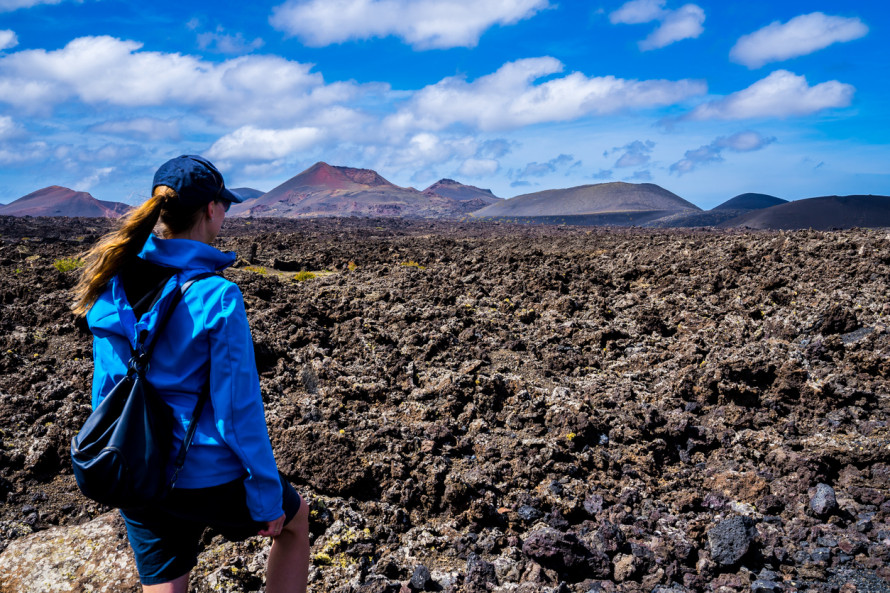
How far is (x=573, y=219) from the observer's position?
68375mm

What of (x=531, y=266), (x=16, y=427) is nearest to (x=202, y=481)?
Result: (x=16, y=427)

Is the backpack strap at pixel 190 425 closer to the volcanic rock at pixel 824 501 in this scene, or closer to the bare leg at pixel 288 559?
the bare leg at pixel 288 559

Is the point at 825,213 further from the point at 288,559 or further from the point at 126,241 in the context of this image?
the point at 126,241

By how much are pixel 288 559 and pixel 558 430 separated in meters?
2.87

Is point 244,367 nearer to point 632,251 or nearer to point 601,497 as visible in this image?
point 601,497

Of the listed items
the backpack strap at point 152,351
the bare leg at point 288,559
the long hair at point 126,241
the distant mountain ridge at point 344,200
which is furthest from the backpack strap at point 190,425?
the distant mountain ridge at point 344,200

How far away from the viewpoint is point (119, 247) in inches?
71.8

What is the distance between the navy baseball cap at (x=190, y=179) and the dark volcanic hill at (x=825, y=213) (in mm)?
41534

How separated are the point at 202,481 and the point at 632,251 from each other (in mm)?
10862

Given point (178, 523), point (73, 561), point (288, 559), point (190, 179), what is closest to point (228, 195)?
point (190, 179)

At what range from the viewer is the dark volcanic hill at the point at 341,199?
375 feet

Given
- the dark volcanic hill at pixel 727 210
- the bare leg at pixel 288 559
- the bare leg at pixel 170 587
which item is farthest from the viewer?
the dark volcanic hill at pixel 727 210

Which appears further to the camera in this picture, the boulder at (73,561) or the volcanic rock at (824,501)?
the volcanic rock at (824,501)

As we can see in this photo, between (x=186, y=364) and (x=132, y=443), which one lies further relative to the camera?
(x=186, y=364)
